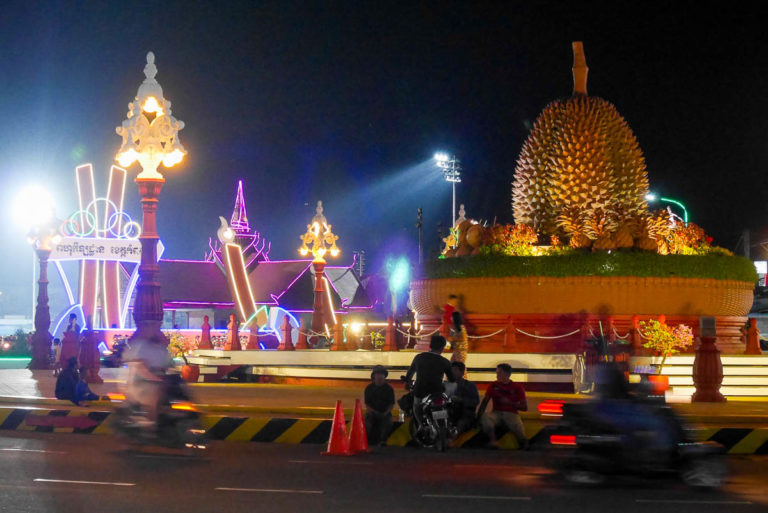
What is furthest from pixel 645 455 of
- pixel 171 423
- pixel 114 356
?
pixel 114 356

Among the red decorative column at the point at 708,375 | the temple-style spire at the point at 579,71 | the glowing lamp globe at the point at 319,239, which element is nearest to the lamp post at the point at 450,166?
the glowing lamp globe at the point at 319,239

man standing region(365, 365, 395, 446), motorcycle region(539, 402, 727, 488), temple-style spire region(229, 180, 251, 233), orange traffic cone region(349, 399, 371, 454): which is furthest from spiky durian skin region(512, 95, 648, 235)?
temple-style spire region(229, 180, 251, 233)

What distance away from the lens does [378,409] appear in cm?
1504

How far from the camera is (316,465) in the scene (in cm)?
1274

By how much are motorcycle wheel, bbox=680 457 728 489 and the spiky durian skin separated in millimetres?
18476

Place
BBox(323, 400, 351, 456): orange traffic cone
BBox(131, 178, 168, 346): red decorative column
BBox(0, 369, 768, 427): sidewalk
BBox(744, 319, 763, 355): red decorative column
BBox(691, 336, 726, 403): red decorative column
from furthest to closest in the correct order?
BBox(744, 319, 763, 355): red decorative column, BBox(131, 178, 168, 346): red decorative column, BBox(691, 336, 726, 403): red decorative column, BBox(0, 369, 768, 427): sidewalk, BBox(323, 400, 351, 456): orange traffic cone

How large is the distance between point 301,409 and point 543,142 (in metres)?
14.5

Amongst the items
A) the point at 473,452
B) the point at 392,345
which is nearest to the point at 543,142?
the point at 392,345

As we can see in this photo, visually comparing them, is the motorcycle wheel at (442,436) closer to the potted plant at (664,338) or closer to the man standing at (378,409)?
the man standing at (378,409)

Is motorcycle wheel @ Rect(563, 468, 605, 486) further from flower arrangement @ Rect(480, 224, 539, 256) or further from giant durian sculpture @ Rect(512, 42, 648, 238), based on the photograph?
giant durian sculpture @ Rect(512, 42, 648, 238)

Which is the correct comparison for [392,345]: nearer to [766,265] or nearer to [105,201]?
[105,201]

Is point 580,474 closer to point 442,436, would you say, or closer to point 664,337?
point 442,436

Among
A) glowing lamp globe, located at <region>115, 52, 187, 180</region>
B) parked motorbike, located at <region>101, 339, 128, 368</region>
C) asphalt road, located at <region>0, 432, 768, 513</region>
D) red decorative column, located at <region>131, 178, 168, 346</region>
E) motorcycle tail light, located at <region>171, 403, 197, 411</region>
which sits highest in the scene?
glowing lamp globe, located at <region>115, 52, 187, 180</region>

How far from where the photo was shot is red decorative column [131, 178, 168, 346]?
21891 millimetres
